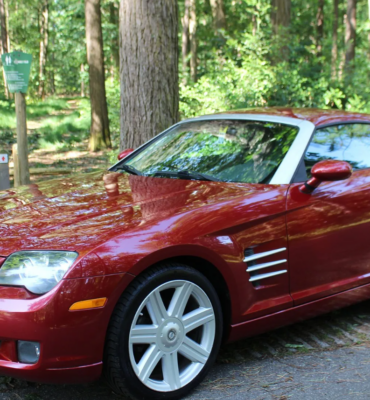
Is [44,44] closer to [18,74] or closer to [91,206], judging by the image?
[18,74]

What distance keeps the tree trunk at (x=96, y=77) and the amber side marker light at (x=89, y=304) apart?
43.6ft

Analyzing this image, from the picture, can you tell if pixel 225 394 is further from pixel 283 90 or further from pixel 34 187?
pixel 283 90

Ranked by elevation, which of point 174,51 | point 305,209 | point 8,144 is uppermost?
point 174,51

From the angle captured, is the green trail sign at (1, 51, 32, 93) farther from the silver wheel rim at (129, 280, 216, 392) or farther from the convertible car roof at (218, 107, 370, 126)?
the silver wheel rim at (129, 280, 216, 392)

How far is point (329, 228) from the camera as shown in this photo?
Answer: 343cm

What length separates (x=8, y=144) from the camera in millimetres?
17312

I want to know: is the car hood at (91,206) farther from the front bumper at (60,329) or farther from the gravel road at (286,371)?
the gravel road at (286,371)

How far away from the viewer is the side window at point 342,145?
367 centimetres

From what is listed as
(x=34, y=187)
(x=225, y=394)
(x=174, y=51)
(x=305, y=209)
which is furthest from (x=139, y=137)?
(x=225, y=394)

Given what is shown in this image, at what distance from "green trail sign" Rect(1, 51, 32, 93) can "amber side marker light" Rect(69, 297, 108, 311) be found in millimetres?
4917

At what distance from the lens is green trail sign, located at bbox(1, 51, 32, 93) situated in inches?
267

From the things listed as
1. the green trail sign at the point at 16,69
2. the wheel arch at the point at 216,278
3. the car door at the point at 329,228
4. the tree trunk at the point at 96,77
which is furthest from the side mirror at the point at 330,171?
the tree trunk at the point at 96,77

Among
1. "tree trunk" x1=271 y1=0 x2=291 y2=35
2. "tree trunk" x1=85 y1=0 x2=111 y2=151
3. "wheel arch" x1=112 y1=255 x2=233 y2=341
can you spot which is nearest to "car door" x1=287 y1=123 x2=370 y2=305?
"wheel arch" x1=112 y1=255 x2=233 y2=341

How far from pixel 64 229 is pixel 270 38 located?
10.1 metres
